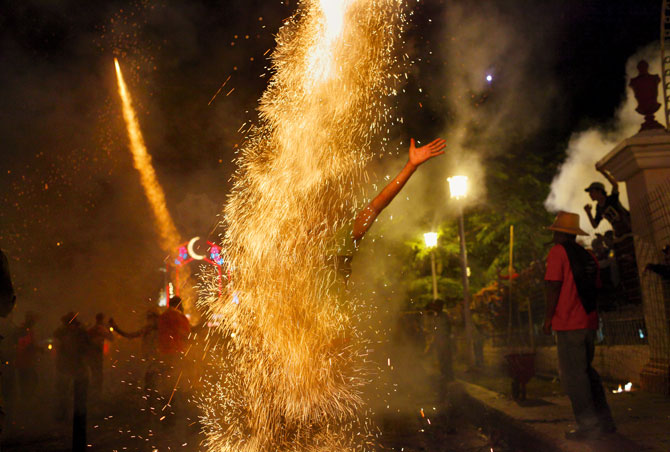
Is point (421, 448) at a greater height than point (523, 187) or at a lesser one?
lesser

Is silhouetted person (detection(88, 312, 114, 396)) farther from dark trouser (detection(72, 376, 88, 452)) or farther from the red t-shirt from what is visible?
the red t-shirt

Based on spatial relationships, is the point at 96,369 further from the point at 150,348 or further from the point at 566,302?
the point at 566,302

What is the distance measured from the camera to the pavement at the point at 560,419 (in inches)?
177

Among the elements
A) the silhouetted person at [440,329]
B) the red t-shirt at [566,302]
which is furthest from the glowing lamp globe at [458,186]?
the red t-shirt at [566,302]

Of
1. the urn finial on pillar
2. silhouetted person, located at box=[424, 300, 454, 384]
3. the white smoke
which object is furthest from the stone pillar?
the white smoke

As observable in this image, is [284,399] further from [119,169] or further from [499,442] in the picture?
[119,169]

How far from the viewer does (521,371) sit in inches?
284

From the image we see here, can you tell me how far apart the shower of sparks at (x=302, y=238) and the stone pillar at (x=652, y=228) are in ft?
10.3

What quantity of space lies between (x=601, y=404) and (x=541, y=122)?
20.0 m

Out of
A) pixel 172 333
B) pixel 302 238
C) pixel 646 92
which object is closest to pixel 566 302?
pixel 302 238

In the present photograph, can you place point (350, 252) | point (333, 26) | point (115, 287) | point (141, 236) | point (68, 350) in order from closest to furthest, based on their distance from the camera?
point (350, 252) → point (333, 26) → point (68, 350) → point (115, 287) → point (141, 236)

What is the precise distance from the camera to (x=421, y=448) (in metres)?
5.38

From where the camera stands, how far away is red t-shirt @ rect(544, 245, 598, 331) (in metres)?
4.95

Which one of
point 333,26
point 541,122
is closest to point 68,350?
point 333,26
